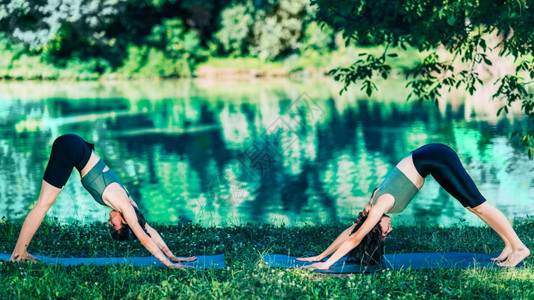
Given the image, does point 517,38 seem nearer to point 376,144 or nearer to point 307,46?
point 376,144

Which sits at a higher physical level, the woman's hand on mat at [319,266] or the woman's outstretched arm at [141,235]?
the woman's outstretched arm at [141,235]

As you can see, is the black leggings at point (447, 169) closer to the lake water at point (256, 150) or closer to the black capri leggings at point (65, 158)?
the lake water at point (256, 150)

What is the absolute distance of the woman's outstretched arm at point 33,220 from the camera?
5.88m

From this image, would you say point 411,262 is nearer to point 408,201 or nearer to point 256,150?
point 408,201

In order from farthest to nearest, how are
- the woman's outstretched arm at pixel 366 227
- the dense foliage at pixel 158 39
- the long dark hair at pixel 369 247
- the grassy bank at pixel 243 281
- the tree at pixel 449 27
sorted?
the dense foliage at pixel 158 39 < the tree at pixel 449 27 < the long dark hair at pixel 369 247 < the woman's outstretched arm at pixel 366 227 < the grassy bank at pixel 243 281

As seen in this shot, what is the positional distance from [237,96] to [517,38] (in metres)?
22.9

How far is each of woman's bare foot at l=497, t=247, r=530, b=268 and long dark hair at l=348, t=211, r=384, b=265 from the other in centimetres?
108

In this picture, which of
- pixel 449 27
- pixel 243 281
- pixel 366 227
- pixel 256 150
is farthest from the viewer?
pixel 256 150

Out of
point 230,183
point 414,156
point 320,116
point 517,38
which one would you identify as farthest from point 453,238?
point 320,116

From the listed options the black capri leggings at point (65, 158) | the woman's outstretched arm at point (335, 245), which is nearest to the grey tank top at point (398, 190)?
the woman's outstretched arm at point (335, 245)

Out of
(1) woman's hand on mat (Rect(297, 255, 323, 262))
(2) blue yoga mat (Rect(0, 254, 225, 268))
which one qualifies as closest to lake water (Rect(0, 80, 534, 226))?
(1) woman's hand on mat (Rect(297, 255, 323, 262))

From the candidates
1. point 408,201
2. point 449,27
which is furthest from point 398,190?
point 449,27

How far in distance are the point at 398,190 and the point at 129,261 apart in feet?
8.17

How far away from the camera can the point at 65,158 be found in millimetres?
5895
